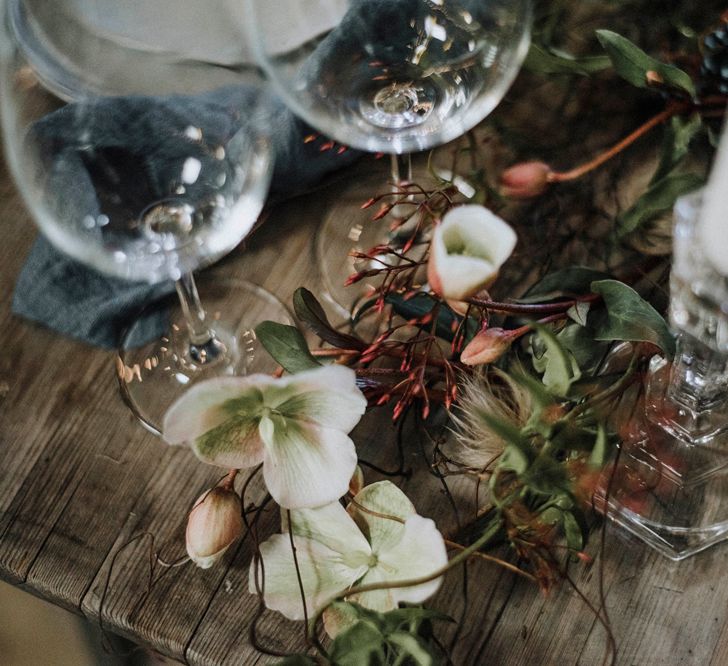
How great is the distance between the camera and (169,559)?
1.67 feet

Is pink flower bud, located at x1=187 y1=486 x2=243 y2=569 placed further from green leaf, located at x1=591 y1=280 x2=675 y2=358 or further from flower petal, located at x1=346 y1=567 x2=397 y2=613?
green leaf, located at x1=591 y1=280 x2=675 y2=358

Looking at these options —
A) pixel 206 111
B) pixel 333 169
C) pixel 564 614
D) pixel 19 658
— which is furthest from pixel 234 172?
pixel 19 658

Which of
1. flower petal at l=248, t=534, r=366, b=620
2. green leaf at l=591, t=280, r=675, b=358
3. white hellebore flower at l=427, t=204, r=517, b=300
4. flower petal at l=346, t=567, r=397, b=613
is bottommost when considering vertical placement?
flower petal at l=248, t=534, r=366, b=620

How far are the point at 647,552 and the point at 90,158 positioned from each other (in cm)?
33

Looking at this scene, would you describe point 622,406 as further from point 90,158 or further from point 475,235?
point 90,158

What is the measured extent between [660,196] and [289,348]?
0.21 meters

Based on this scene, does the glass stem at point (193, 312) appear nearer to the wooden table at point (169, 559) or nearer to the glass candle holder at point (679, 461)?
the wooden table at point (169, 559)

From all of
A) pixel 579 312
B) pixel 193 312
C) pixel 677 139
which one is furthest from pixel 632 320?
pixel 193 312

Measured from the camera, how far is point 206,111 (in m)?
0.50

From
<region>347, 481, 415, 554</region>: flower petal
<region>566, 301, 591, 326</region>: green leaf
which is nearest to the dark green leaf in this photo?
<region>566, 301, 591, 326</region>: green leaf

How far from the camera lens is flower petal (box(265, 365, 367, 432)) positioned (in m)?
0.40

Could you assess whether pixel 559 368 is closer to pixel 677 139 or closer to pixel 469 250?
pixel 469 250

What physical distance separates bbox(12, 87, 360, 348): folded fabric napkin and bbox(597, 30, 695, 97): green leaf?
174 mm

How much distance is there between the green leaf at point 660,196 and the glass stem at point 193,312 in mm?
237
